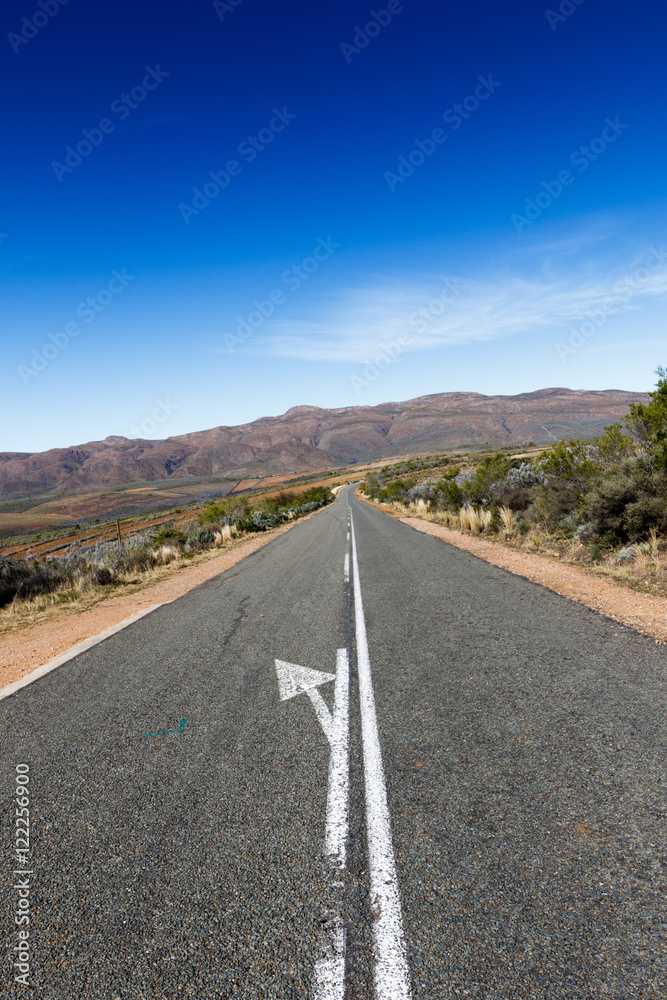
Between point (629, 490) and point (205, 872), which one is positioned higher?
point (629, 490)

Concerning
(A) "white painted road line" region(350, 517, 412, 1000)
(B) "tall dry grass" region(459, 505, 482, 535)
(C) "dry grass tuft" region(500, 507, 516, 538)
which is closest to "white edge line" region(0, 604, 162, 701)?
(A) "white painted road line" region(350, 517, 412, 1000)

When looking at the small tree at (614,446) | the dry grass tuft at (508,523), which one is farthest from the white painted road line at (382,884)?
the dry grass tuft at (508,523)

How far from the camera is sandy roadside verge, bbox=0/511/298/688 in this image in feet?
20.6

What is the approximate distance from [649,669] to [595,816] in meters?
2.37

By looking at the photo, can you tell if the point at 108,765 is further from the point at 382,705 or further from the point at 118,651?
the point at 118,651

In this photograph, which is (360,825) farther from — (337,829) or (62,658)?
(62,658)

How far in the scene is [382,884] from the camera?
2211 millimetres

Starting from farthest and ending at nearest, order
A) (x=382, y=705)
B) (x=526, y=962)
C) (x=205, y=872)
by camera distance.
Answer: (x=382, y=705)
(x=205, y=872)
(x=526, y=962)

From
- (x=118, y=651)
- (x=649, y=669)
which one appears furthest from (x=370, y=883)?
(x=118, y=651)

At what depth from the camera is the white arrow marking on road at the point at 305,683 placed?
3997 millimetres

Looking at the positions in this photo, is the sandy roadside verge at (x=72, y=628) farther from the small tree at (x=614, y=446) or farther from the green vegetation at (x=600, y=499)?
the small tree at (x=614, y=446)

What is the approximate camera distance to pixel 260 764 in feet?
10.9

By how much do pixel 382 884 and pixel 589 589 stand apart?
21.6 ft

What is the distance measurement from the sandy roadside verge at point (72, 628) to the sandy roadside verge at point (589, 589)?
711cm
